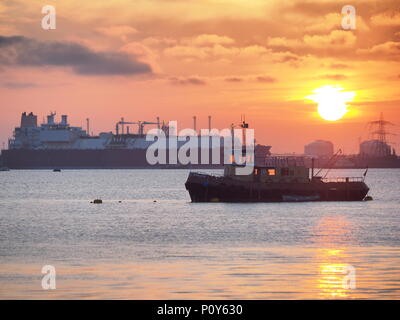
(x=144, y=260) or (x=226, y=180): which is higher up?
(x=226, y=180)

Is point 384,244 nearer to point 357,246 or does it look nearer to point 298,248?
point 357,246

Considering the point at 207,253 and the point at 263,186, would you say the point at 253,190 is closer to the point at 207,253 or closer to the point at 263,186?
the point at 263,186

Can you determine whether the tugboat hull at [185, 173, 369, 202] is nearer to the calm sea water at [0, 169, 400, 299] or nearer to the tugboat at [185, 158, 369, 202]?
the tugboat at [185, 158, 369, 202]

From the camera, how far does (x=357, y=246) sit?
150 feet

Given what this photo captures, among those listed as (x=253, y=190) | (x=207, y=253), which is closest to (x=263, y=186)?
(x=253, y=190)

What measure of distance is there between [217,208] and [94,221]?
1444 cm

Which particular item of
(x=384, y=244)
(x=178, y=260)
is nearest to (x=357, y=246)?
(x=384, y=244)

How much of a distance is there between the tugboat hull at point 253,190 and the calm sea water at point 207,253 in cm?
162

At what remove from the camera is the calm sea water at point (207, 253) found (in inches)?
1137

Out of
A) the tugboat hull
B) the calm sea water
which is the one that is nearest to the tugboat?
the tugboat hull

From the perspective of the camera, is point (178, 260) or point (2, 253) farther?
point (2, 253)

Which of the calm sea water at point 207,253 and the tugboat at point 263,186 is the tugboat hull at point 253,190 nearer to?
the tugboat at point 263,186

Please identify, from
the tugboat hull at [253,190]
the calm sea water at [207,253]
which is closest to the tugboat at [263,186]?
the tugboat hull at [253,190]
